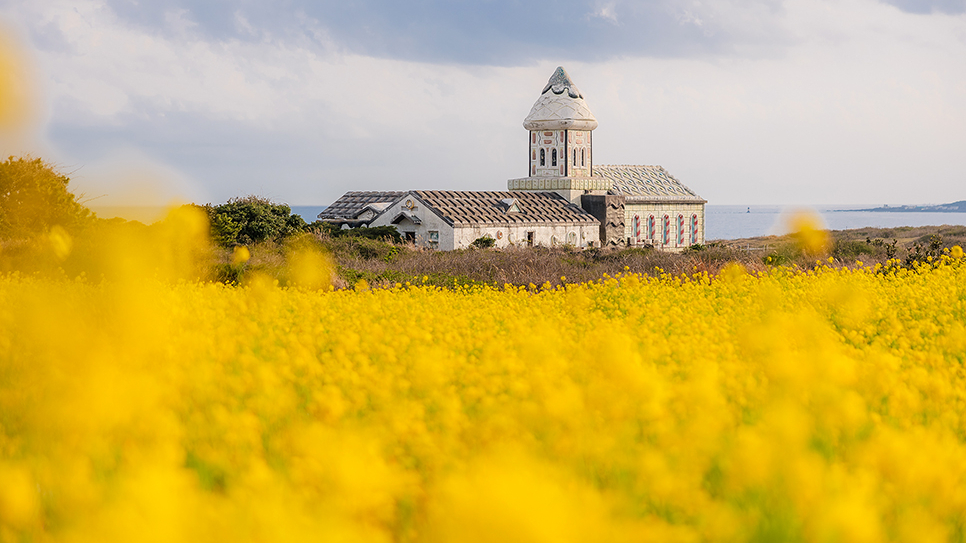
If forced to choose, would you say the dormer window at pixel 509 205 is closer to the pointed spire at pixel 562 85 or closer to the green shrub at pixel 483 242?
the green shrub at pixel 483 242

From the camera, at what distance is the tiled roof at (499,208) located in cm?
3606

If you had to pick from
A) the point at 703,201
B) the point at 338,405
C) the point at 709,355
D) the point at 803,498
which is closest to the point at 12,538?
the point at 338,405

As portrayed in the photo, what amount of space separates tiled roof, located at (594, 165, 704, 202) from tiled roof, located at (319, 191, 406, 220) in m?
11.5

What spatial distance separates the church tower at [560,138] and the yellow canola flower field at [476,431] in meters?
34.9

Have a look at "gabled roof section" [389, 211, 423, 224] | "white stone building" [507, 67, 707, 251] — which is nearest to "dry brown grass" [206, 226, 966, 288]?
"gabled roof section" [389, 211, 423, 224]

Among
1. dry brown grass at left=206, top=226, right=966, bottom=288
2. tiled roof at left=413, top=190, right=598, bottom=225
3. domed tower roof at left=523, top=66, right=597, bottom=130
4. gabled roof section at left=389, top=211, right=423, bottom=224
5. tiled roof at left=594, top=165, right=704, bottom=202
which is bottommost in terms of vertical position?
dry brown grass at left=206, top=226, right=966, bottom=288

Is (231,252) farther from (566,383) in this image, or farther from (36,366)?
(566,383)

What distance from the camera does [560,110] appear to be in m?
44.2

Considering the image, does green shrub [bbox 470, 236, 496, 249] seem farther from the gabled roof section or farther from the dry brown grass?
the dry brown grass

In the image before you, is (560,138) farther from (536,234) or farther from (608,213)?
(536,234)

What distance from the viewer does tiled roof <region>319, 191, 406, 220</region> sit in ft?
135

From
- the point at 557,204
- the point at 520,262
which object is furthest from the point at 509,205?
the point at 520,262

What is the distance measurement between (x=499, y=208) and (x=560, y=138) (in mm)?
8311

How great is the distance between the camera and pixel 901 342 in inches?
323
